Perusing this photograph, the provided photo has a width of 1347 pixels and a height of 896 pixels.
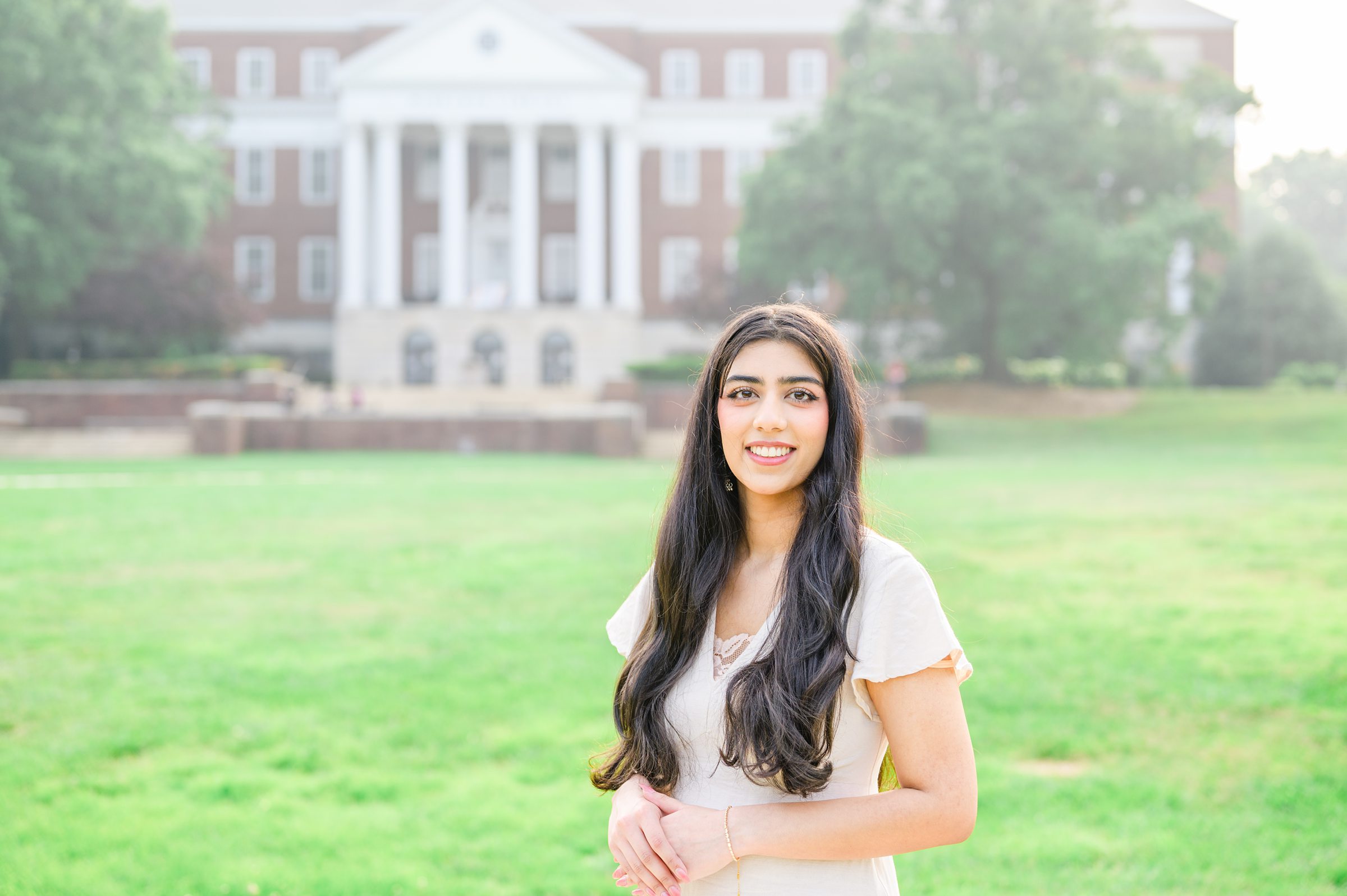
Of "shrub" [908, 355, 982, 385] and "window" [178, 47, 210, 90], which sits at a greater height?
"window" [178, 47, 210, 90]

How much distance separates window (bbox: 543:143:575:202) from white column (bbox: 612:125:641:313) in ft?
14.2

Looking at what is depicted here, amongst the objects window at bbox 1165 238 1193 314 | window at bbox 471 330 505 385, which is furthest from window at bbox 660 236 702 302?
window at bbox 1165 238 1193 314

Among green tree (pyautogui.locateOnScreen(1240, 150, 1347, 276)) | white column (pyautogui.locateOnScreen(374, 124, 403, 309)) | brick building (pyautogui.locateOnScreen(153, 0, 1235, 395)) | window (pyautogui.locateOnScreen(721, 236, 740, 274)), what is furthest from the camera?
green tree (pyautogui.locateOnScreen(1240, 150, 1347, 276))

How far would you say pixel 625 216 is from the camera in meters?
48.6

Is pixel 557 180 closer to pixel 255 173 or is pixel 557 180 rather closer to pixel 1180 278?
pixel 255 173

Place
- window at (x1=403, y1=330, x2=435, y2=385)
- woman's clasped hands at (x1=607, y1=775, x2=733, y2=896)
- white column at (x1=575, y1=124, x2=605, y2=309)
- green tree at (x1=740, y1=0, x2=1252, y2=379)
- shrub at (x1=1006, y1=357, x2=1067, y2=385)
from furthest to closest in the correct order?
white column at (x1=575, y1=124, x2=605, y2=309), window at (x1=403, y1=330, x2=435, y2=385), shrub at (x1=1006, y1=357, x2=1067, y2=385), green tree at (x1=740, y1=0, x2=1252, y2=379), woman's clasped hands at (x1=607, y1=775, x2=733, y2=896)

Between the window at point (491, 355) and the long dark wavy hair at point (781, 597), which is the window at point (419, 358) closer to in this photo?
the window at point (491, 355)

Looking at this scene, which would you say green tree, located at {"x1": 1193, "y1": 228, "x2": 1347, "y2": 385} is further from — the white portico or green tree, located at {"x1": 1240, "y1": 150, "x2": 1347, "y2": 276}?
green tree, located at {"x1": 1240, "y1": 150, "x2": 1347, "y2": 276}

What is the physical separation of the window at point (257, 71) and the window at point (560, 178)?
13.1 meters

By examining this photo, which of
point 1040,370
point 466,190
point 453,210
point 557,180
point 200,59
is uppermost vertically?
point 200,59

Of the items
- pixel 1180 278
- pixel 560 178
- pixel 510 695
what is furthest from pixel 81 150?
pixel 510 695

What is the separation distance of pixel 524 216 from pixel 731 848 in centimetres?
4675

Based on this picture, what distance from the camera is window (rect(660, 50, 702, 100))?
53906mm

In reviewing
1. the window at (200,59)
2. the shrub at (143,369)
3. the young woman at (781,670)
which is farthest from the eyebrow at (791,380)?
the window at (200,59)
